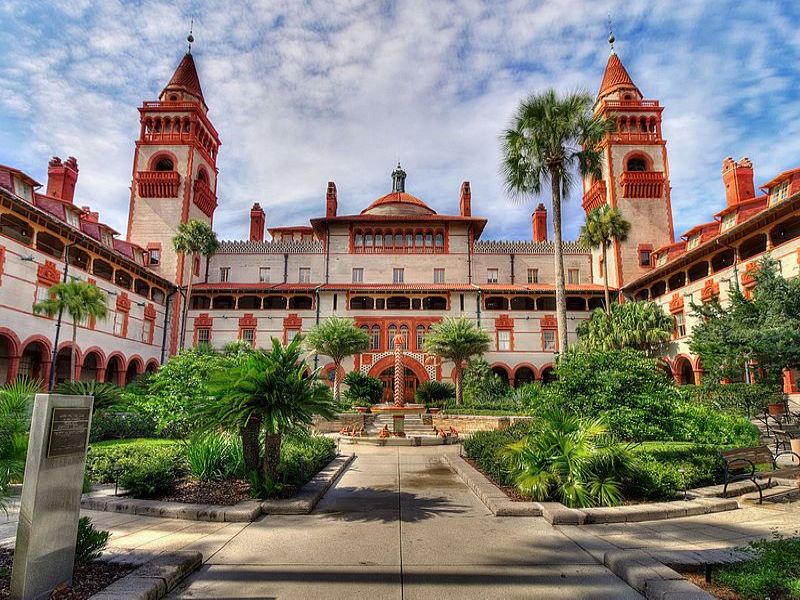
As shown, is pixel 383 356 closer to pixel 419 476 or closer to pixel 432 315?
pixel 432 315

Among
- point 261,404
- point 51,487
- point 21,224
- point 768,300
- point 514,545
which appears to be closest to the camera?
point 51,487

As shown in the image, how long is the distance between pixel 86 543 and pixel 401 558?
334 cm

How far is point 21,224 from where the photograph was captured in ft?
81.2

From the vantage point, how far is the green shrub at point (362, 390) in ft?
107

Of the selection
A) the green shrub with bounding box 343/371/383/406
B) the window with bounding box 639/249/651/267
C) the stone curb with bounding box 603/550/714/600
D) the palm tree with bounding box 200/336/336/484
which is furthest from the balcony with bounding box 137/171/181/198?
the stone curb with bounding box 603/550/714/600

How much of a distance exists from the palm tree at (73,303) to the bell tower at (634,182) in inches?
1419

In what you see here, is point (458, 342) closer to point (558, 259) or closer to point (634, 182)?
point (558, 259)

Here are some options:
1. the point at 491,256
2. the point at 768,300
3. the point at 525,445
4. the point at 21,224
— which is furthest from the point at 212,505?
the point at 491,256

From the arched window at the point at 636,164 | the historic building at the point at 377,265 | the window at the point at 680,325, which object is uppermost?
the arched window at the point at 636,164

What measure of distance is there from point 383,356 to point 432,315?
5.14m

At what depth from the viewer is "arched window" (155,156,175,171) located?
42.6 m

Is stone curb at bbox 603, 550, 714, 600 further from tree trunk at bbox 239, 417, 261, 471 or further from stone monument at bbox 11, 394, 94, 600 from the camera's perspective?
tree trunk at bbox 239, 417, 261, 471

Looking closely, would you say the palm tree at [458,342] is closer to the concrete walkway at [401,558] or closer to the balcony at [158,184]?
the concrete walkway at [401,558]

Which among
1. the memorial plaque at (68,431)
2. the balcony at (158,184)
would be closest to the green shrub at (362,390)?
the balcony at (158,184)
